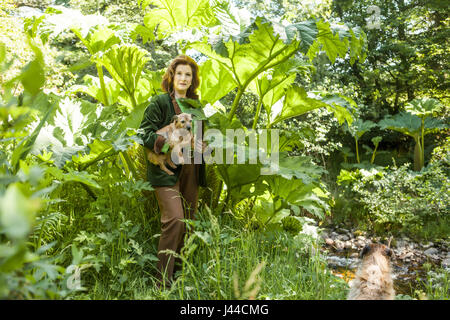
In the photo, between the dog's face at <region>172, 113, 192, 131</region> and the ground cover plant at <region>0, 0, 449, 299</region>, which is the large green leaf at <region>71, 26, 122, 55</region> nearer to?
the ground cover plant at <region>0, 0, 449, 299</region>

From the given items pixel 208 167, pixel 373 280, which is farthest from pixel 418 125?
pixel 373 280

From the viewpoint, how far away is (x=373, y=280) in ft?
5.74

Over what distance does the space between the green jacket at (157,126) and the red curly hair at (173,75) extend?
5.1 inches

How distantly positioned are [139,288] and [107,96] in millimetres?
1921

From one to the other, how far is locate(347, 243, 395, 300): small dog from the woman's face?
1.60 metres

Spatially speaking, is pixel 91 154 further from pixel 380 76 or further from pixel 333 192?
pixel 380 76

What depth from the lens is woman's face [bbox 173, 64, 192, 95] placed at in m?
2.31

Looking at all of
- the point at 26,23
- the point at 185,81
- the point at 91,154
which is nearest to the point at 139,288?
the point at 91,154

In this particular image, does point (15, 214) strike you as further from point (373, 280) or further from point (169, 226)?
point (373, 280)

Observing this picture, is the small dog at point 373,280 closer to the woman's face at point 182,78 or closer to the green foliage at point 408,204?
A: the woman's face at point 182,78

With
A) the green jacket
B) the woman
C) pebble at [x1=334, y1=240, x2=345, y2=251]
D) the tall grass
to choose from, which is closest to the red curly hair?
the woman

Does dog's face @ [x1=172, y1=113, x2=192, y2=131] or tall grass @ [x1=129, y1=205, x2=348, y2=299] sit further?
dog's face @ [x1=172, y1=113, x2=192, y2=131]

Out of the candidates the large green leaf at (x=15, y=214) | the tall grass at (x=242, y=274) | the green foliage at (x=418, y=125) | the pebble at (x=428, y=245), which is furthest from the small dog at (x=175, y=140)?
the green foliage at (x=418, y=125)

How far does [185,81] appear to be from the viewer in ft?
7.61
